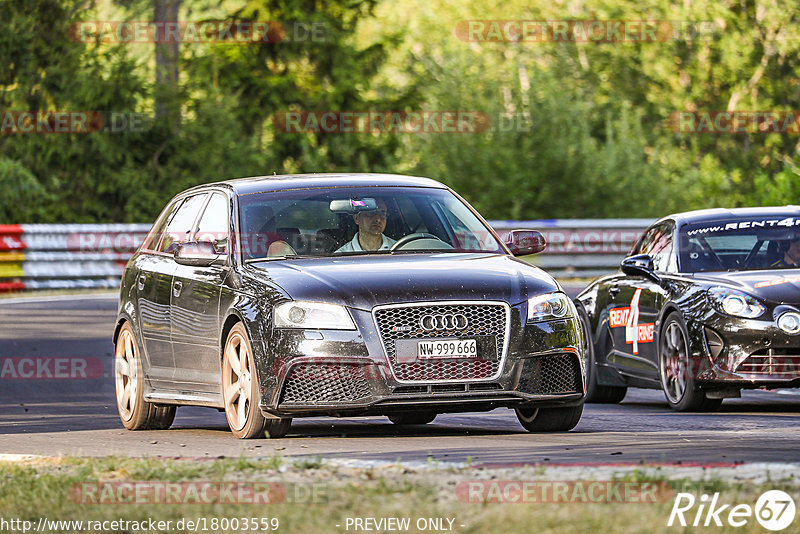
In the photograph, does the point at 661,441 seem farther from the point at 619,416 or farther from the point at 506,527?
the point at 506,527

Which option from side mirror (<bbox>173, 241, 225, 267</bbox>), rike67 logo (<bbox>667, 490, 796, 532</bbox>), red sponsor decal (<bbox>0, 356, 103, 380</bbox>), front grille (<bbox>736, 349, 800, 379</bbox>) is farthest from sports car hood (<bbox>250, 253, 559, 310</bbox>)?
red sponsor decal (<bbox>0, 356, 103, 380</bbox>)

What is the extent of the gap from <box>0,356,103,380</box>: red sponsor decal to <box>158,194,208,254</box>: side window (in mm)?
4016

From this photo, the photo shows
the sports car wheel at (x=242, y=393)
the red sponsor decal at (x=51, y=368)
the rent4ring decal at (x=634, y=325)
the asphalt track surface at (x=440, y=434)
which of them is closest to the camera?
the asphalt track surface at (x=440, y=434)

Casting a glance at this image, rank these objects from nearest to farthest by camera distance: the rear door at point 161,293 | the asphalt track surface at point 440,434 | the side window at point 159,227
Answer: the asphalt track surface at point 440,434
the rear door at point 161,293
the side window at point 159,227

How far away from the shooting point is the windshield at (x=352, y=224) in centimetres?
1134

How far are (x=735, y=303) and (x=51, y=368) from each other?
735 cm

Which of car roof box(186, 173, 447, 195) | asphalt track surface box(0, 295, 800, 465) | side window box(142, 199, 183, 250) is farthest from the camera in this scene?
side window box(142, 199, 183, 250)

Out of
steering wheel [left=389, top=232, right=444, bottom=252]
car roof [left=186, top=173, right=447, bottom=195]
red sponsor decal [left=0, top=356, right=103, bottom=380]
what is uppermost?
car roof [left=186, top=173, right=447, bottom=195]

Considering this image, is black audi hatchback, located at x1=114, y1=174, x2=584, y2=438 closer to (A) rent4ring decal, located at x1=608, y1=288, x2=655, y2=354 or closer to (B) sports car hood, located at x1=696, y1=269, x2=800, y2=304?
(B) sports car hood, located at x1=696, y1=269, x2=800, y2=304

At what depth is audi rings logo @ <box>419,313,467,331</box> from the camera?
33.6 ft

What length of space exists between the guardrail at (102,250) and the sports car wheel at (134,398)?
57.8 feet

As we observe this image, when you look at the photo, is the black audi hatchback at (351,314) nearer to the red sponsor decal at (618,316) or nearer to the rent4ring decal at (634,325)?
the rent4ring decal at (634,325)

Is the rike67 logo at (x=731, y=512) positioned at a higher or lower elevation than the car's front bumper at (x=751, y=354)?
higher

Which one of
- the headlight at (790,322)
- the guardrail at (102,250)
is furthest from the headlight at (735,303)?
the guardrail at (102,250)
